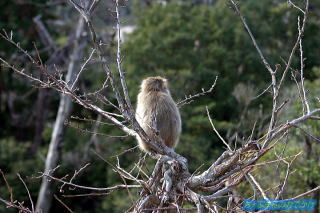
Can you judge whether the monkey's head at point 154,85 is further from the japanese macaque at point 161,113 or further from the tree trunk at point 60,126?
the tree trunk at point 60,126

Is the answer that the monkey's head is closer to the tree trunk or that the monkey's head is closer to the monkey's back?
the monkey's back

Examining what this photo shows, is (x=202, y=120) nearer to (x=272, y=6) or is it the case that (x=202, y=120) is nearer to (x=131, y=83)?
(x=131, y=83)

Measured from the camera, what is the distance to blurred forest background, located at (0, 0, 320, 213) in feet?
48.9

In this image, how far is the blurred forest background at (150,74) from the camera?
1490cm

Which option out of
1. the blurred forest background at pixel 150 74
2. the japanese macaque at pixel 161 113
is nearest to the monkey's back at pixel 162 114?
the japanese macaque at pixel 161 113

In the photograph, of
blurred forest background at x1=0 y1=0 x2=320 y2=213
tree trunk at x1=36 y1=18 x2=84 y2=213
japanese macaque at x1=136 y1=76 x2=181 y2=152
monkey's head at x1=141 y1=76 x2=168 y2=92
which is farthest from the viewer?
blurred forest background at x1=0 y1=0 x2=320 y2=213

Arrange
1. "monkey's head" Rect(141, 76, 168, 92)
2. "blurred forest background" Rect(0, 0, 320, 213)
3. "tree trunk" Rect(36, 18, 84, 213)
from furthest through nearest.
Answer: "blurred forest background" Rect(0, 0, 320, 213) → "tree trunk" Rect(36, 18, 84, 213) → "monkey's head" Rect(141, 76, 168, 92)

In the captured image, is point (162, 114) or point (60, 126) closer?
point (162, 114)

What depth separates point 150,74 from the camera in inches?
645

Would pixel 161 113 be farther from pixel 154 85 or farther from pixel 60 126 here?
pixel 60 126

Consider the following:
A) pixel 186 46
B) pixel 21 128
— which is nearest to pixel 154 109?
pixel 186 46

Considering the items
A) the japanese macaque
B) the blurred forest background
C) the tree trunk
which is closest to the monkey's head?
the japanese macaque

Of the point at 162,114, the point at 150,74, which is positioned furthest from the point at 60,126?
the point at 162,114

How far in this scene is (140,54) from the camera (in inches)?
683
